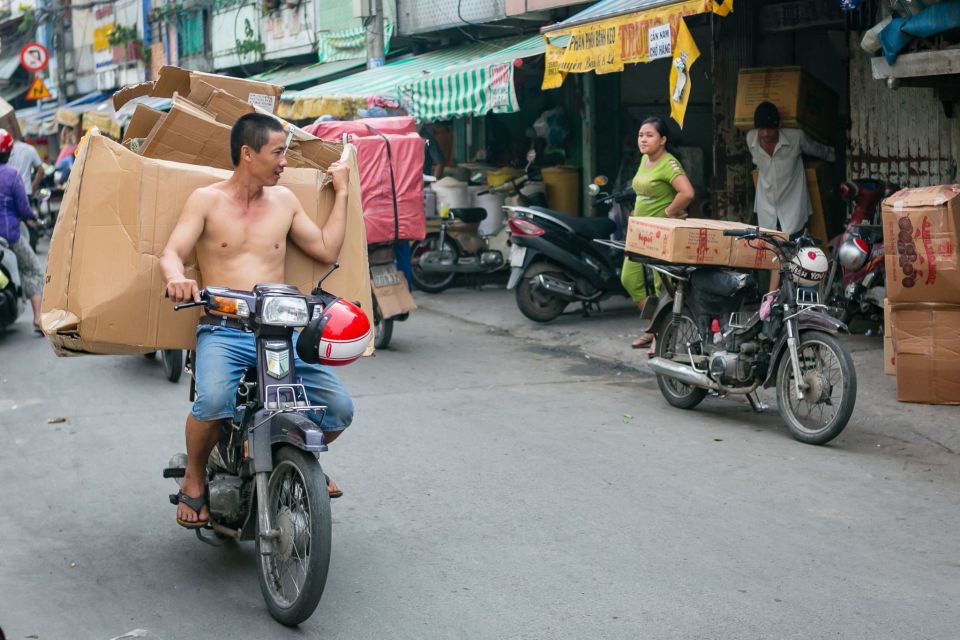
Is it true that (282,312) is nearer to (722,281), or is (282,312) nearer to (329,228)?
(329,228)

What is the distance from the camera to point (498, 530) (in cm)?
510

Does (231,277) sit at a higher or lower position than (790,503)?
higher

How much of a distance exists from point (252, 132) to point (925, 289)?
14.5 ft

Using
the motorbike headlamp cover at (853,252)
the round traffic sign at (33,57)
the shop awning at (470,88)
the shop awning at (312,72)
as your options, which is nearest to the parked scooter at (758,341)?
the motorbike headlamp cover at (853,252)

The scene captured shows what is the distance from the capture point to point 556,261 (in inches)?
440

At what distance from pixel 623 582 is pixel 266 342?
1.58 meters

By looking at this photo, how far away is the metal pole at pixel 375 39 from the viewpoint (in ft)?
57.4

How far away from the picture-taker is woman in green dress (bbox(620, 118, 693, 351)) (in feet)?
29.4

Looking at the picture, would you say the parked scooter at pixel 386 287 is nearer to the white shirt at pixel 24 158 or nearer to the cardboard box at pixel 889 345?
the cardboard box at pixel 889 345

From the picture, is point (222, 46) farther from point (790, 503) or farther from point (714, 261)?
point (790, 503)

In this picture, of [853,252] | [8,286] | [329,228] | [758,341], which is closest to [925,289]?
[758,341]

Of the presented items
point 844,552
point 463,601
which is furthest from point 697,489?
point 463,601

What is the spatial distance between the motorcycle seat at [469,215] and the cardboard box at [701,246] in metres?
6.53

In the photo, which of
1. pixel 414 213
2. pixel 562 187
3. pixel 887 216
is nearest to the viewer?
pixel 887 216
